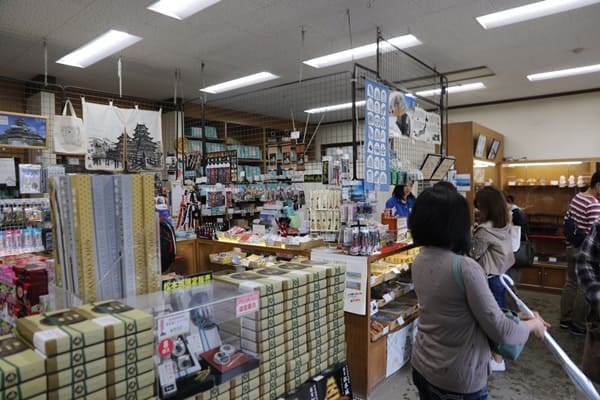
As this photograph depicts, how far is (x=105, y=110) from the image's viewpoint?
434 centimetres

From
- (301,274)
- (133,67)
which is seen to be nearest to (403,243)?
(301,274)

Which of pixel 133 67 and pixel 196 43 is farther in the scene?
pixel 133 67

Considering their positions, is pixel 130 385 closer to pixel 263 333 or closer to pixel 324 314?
pixel 263 333

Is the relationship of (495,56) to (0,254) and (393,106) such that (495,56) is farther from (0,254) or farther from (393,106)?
(0,254)

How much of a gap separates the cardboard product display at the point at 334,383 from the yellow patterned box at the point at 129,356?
0.68 meters

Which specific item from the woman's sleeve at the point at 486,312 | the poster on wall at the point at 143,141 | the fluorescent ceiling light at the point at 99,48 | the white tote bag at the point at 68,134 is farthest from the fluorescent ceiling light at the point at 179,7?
the woman's sleeve at the point at 486,312

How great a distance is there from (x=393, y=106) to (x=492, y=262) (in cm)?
167

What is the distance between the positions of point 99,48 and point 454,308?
510 centimetres

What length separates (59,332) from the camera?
2.90ft

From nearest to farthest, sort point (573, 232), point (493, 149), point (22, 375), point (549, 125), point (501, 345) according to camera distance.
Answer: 1. point (22, 375)
2. point (501, 345)
3. point (573, 232)
4. point (493, 149)
5. point (549, 125)

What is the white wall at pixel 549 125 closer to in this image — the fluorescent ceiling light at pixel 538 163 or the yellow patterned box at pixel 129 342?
the fluorescent ceiling light at pixel 538 163

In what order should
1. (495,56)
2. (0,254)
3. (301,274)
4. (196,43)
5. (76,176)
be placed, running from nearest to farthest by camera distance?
(76,176) < (301,274) < (0,254) < (196,43) < (495,56)

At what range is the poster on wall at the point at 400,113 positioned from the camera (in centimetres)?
371

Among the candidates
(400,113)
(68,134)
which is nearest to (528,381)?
(400,113)
